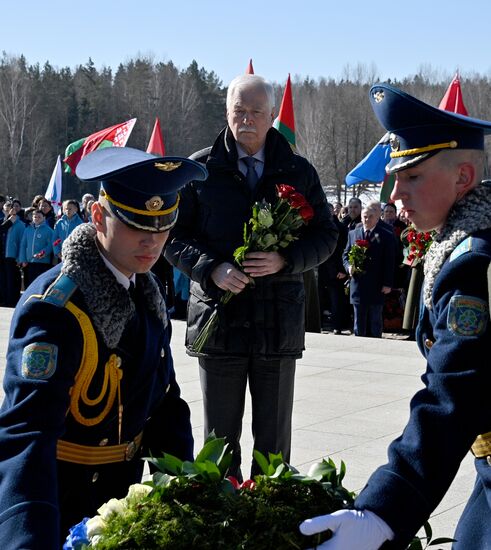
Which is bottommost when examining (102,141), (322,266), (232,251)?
(322,266)

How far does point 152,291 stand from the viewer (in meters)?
3.32

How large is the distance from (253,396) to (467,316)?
96.0 inches

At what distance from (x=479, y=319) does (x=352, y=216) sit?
1222cm

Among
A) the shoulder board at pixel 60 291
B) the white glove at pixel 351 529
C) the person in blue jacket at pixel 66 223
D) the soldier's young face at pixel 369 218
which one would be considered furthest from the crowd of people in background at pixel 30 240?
the white glove at pixel 351 529

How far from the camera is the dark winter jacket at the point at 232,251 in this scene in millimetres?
4684

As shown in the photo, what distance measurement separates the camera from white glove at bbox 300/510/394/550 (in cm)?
239

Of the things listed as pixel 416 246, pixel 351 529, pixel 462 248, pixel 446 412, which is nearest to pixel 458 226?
pixel 462 248

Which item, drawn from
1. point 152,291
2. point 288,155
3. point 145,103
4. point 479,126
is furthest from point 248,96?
point 145,103

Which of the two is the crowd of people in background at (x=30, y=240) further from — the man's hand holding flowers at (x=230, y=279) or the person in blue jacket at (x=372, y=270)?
the man's hand holding flowers at (x=230, y=279)

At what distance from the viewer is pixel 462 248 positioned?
8.52 ft

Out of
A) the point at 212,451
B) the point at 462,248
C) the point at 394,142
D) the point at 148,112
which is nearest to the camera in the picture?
the point at 462,248

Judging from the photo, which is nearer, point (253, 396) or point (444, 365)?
point (444, 365)

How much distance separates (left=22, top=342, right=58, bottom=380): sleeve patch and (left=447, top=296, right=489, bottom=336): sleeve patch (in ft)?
3.59

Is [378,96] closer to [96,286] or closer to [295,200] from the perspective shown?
[96,286]
